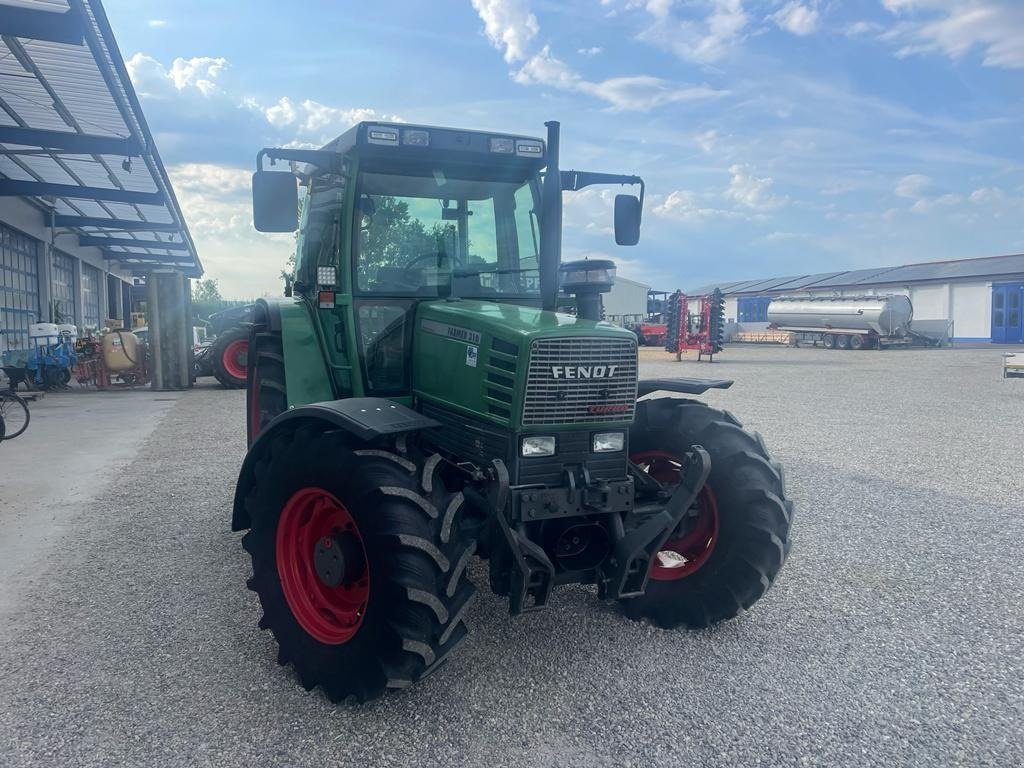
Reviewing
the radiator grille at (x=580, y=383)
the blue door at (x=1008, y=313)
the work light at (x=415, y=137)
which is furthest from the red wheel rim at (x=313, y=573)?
the blue door at (x=1008, y=313)

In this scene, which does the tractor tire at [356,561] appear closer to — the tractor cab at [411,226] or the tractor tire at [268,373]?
the tractor cab at [411,226]

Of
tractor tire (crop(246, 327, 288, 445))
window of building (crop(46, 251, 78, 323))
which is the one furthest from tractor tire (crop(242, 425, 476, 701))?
window of building (crop(46, 251, 78, 323))

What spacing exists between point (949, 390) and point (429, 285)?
51.7 ft

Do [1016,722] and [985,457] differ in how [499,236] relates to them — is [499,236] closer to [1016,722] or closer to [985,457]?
[1016,722]

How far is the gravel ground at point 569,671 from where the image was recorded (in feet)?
10.1

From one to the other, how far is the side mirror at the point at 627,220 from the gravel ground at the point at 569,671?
2112 millimetres

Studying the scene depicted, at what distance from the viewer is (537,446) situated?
3.58 meters

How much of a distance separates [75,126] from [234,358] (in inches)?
202

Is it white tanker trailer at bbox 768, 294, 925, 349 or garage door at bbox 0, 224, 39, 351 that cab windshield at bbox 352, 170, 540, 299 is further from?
white tanker trailer at bbox 768, 294, 925, 349

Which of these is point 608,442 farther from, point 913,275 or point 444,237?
point 913,275

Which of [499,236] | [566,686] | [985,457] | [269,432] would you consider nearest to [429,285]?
[499,236]

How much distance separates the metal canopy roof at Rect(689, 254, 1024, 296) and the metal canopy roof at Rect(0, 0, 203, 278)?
125ft

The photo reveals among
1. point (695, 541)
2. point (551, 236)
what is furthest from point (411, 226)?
point (695, 541)

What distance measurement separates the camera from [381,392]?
438cm
